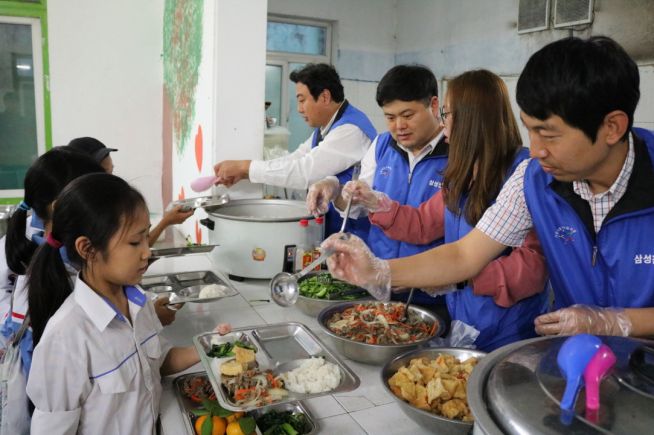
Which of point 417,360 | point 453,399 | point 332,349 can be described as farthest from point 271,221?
point 453,399

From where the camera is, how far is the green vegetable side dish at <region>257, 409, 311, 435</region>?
3.51 ft

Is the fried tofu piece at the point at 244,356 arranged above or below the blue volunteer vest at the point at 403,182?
below

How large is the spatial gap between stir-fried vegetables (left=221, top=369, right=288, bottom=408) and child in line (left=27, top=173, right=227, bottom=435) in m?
0.19

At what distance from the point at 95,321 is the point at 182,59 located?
2.10 metres

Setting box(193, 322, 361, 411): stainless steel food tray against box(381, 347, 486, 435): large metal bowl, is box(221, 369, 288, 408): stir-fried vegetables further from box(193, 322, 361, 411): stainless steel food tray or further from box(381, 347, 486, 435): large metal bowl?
box(381, 347, 486, 435): large metal bowl

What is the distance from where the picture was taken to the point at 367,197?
1.80 metres

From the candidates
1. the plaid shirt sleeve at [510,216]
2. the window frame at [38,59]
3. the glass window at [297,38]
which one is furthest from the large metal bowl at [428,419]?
the glass window at [297,38]

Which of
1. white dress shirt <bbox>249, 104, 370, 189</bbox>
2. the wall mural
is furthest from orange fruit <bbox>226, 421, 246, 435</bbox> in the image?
the wall mural

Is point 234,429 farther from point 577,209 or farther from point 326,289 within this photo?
point 577,209

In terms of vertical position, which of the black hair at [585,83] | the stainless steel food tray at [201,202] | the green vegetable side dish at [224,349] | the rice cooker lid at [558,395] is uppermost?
the black hair at [585,83]

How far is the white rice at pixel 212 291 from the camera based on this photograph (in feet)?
5.51

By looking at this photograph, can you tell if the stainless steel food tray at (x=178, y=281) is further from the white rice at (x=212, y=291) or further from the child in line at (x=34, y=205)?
the child in line at (x=34, y=205)

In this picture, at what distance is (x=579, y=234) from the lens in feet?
3.78

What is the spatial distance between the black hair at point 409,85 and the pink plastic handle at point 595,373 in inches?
51.6
